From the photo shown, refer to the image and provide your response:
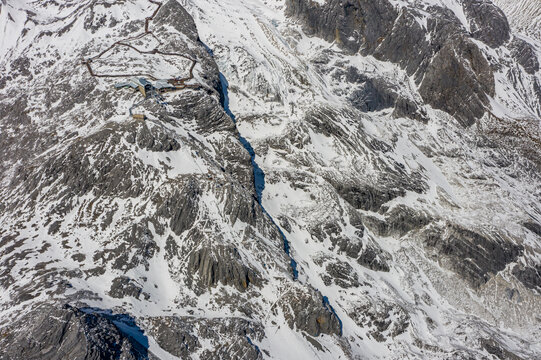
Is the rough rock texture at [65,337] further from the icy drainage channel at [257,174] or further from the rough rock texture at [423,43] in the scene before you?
the rough rock texture at [423,43]

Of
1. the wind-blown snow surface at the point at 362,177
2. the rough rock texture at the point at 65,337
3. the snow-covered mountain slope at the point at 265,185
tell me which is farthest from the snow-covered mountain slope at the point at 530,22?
the rough rock texture at the point at 65,337

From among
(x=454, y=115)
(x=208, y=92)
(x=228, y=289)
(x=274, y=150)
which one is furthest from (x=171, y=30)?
(x=454, y=115)

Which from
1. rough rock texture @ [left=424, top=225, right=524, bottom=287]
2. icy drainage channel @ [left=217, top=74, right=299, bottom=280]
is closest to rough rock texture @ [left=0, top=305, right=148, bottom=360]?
icy drainage channel @ [left=217, top=74, right=299, bottom=280]

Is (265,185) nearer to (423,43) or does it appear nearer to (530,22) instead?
(423,43)

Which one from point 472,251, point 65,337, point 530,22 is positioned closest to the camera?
point 65,337

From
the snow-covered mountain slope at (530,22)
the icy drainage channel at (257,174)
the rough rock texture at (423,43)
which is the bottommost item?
the icy drainage channel at (257,174)

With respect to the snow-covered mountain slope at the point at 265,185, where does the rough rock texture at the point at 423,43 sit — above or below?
above

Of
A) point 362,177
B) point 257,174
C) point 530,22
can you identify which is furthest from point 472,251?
point 530,22

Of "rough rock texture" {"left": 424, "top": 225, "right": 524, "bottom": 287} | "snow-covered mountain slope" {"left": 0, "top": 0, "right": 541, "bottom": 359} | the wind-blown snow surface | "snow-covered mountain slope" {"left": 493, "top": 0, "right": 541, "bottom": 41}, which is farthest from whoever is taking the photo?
"snow-covered mountain slope" {"left": 493, "top": 0, "right": 541, "bottom": 41}

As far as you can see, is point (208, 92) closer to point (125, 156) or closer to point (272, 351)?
point (125, 156)

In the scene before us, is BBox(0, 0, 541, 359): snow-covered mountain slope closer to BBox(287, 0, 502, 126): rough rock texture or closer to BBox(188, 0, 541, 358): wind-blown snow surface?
BBox(188, 0, 541, 358): wind-blown snow surface
